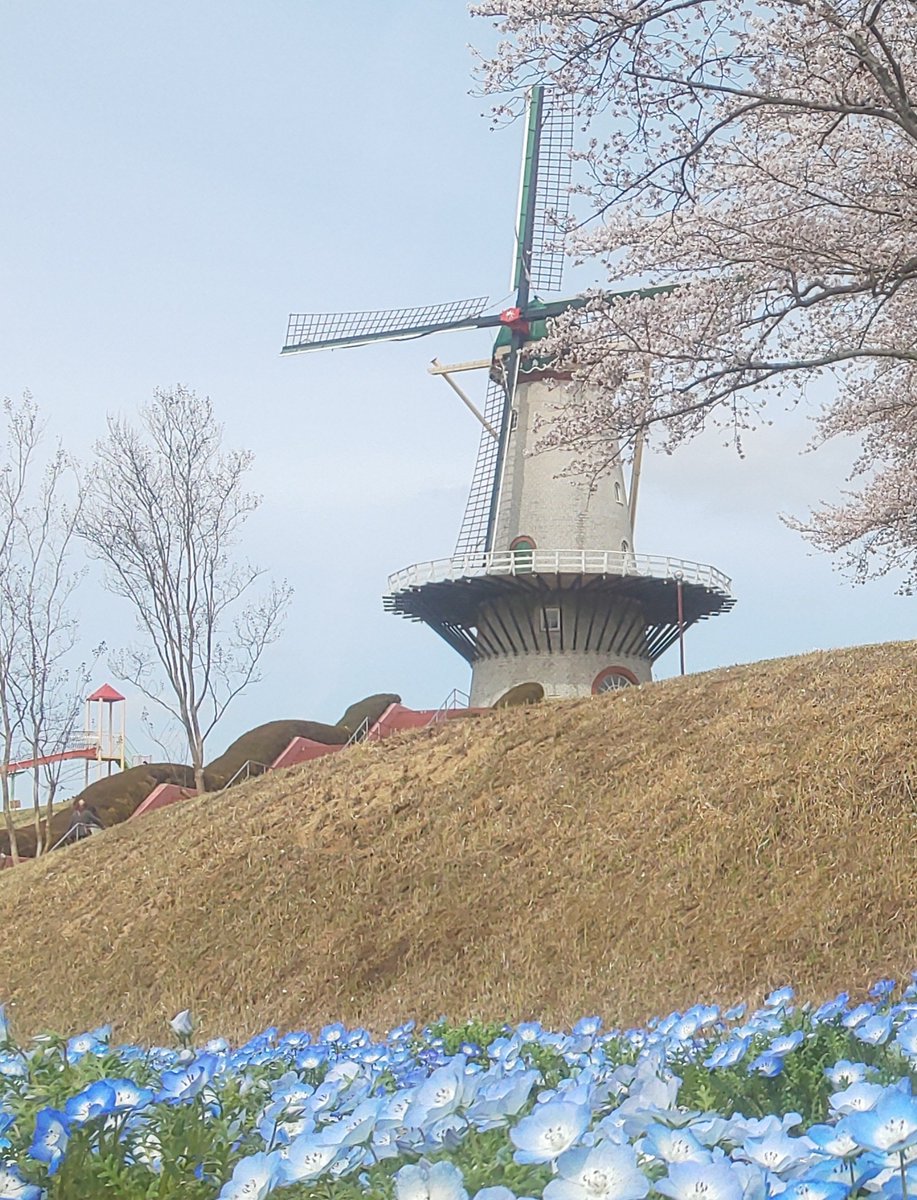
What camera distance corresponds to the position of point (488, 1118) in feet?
5.57

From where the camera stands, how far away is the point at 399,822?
1237 cm

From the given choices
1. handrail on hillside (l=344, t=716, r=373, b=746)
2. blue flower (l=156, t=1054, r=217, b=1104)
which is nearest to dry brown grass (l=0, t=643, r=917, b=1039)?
blue flower (l=156, t=1054, r=217, b=1104)

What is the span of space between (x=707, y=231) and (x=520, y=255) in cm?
1983

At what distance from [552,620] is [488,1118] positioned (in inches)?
1059

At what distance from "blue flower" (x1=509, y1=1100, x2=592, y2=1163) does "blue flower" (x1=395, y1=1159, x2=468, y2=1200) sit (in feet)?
0.25

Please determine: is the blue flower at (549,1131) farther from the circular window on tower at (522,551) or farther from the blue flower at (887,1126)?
the circular window on tower at (522,551)

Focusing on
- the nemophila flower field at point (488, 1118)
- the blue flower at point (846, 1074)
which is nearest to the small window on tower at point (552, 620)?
the nemophila flower field at point (488, 1118)

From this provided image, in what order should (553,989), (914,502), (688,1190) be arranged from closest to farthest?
(688,1190) → (553,989) → (914,502)

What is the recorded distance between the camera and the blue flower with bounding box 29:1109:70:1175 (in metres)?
1.84

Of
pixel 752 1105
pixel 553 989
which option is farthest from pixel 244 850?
pixel 752 1105

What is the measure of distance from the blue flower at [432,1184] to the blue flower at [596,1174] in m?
0.15

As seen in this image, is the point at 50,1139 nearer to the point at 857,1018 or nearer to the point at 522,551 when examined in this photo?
the point at 857,1018

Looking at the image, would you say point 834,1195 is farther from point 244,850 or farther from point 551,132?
point 551,132

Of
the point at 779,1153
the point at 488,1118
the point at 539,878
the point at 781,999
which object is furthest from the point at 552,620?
the point at 779,1153
